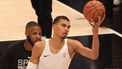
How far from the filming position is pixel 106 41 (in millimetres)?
6707

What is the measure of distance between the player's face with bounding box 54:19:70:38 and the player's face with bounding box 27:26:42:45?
29.0 inches

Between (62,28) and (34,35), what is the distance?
2.97ft

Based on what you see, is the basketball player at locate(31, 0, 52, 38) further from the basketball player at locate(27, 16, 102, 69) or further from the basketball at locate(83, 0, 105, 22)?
the basketball player at locate(27, 16, 102, 69)

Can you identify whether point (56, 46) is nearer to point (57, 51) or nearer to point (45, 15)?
point (57, 51)

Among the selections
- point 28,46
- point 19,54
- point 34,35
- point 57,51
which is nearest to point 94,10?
point 57,51

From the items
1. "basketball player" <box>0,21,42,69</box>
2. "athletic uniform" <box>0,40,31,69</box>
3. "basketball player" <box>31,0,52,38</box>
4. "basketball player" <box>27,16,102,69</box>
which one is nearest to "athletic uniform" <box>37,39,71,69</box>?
"basketball player" <box>27,16,102,69</box>

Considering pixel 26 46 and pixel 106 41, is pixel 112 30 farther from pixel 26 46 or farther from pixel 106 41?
pixel 26 46

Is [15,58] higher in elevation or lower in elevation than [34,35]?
lower

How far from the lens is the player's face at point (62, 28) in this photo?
11.9ft

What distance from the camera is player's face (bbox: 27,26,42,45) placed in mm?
4449

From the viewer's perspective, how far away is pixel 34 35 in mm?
4504

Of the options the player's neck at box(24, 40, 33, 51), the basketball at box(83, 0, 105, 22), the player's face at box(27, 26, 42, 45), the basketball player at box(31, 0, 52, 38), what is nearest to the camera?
the basketball at box(83, 0, 105, 22)

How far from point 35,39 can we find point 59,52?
82cm

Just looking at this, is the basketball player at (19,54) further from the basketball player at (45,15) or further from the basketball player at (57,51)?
the basketball player at (57,51)
